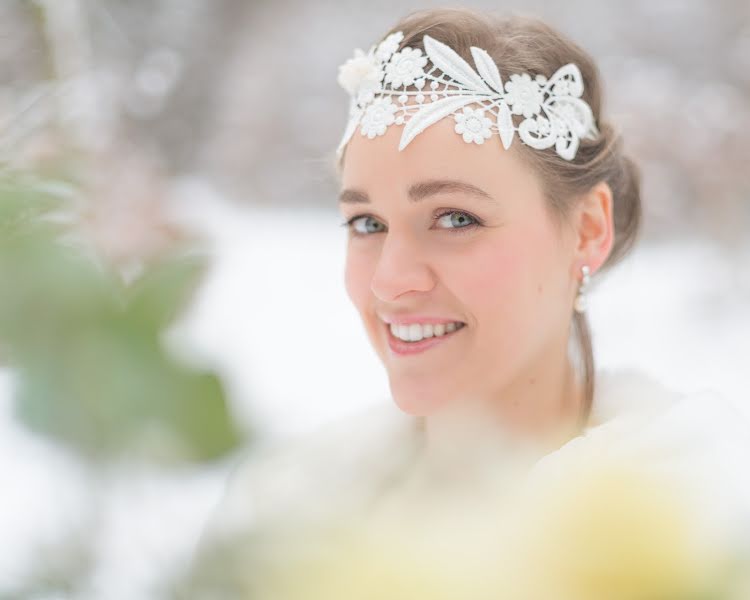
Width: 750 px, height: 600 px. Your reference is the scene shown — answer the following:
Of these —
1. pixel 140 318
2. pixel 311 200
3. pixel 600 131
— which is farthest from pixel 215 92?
pixel 140 318

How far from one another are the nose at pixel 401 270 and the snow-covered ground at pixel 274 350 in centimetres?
13

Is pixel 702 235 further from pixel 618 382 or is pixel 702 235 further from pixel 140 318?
pixel 140 318

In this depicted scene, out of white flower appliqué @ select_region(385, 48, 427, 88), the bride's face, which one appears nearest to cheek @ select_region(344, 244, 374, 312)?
the bride's face

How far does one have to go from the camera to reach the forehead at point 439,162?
1.01 m

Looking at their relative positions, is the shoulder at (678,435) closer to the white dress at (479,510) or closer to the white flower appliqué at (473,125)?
the white dress at (479,510)

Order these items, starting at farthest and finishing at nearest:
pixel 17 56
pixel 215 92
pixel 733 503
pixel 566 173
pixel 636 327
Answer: pixel 215 92 → pixel 636 327 → pixel 566 173 → pixel 17 56 → pixel 733 503

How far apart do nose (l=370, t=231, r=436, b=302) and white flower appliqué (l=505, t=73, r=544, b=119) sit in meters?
0.22

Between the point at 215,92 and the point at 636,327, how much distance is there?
145 cm

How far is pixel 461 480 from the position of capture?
0.24 meters

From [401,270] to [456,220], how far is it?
0.09 meters

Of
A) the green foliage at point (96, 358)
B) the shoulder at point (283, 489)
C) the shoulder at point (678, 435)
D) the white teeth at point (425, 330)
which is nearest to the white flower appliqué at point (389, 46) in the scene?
the white teeth at point (425, 330)

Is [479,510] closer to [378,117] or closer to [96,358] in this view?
[96,358]

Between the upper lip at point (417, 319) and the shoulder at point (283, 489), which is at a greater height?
the upper lip at point (417, 319)

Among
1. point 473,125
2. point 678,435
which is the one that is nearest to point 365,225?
point 473,125
